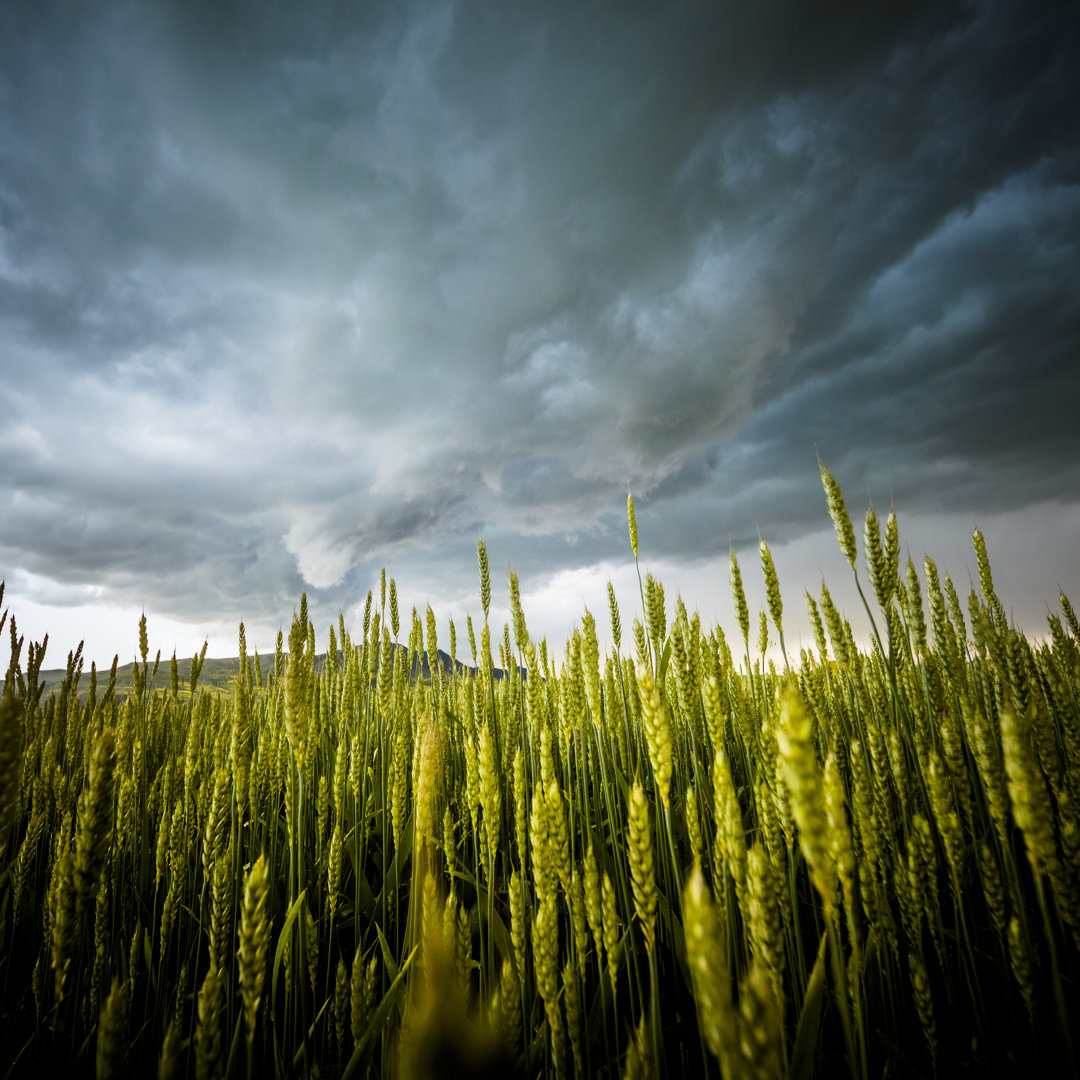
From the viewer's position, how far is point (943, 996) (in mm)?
1856

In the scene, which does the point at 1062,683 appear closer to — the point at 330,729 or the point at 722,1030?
the point at 722,1030

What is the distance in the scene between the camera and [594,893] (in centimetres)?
122

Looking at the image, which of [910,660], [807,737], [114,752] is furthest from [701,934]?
[910,660]

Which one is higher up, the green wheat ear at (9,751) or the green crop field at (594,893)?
the green wheat ear at (9,751)

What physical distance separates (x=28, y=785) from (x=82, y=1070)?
111 inches

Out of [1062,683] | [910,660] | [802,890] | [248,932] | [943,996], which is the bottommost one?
[943,996]

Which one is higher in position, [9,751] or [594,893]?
[9,751]

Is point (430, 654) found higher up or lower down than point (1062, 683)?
higher up

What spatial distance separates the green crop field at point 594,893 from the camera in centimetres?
93

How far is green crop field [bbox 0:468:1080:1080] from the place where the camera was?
3.05 feet

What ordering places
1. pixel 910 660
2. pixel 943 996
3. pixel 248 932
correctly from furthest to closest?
pixel 910 660 → pixel 943 996 → pixel 248 932

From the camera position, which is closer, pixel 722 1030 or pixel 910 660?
pixel 722 1030

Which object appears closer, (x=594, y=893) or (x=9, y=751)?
(x=9, y=751)

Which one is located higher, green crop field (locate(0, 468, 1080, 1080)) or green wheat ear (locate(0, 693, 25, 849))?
green wheat ear (locate(0, 693, 25, 849))
